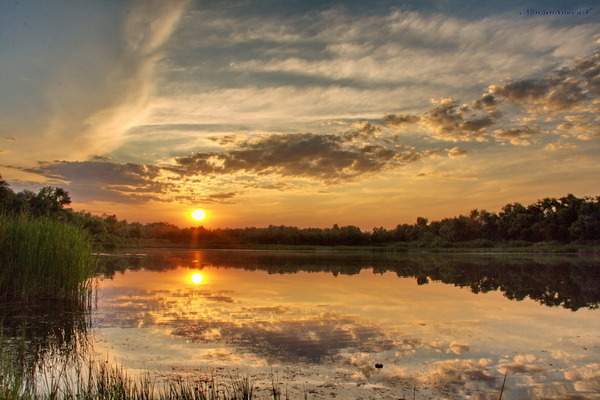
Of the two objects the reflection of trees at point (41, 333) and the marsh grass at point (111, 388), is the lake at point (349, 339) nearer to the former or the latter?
the reflection of trees at point (41, 333)

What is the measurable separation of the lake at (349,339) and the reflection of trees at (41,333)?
2.1 inches

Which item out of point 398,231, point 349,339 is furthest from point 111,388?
point 398,231

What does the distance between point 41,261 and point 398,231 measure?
306 feet

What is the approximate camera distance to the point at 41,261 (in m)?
13.7

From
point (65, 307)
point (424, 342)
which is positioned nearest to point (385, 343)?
point (424, 342)

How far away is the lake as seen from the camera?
695 cm

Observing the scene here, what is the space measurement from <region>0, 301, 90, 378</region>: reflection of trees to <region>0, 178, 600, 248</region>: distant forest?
27.5 metres

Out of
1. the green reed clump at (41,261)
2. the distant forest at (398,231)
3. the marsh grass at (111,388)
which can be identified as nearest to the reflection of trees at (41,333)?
the marsh grass at (111,388)

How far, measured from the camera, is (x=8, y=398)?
16.1 feet

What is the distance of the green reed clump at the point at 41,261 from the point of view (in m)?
13.4

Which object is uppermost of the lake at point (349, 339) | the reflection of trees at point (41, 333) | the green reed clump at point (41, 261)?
the green reed clump at point (41, 261)

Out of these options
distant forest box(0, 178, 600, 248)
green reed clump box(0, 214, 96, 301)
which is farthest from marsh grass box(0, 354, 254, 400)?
distant forest box(0, 178, 600, 248)

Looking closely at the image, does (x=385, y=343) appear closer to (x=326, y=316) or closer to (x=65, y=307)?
(x=326, y=316)

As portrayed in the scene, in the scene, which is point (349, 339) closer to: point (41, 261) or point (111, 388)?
point (111, 388)
